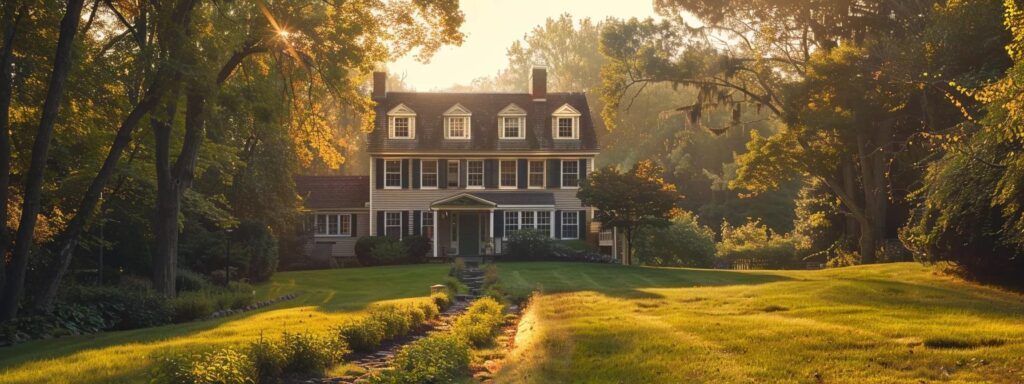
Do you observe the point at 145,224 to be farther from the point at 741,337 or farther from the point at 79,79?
the point at 741,337

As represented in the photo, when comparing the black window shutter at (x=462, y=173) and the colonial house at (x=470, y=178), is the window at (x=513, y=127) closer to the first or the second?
the colonial house at (x=470, y=178)

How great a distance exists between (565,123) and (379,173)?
9853mm

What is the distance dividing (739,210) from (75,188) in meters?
48.0

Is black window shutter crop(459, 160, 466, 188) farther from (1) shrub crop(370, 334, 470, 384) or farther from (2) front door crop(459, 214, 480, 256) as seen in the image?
(1) shrub crop(370, 334, 470, 384)

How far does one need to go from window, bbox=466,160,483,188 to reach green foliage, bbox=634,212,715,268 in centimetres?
851

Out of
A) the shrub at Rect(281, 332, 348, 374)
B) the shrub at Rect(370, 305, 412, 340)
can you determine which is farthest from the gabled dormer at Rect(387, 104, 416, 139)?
the shrub at Rect(281, 332, 348, 374)

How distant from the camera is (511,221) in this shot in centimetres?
4478

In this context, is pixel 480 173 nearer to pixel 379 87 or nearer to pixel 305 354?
pixel 379 87

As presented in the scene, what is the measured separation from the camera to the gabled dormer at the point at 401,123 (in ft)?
151

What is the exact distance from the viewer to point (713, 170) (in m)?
68.1

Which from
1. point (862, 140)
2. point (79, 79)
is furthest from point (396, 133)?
point (79, 79)

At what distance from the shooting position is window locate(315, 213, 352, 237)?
4700cm

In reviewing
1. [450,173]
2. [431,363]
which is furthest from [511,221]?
[431,363]

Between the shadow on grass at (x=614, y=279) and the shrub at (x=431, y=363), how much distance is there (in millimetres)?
9639
